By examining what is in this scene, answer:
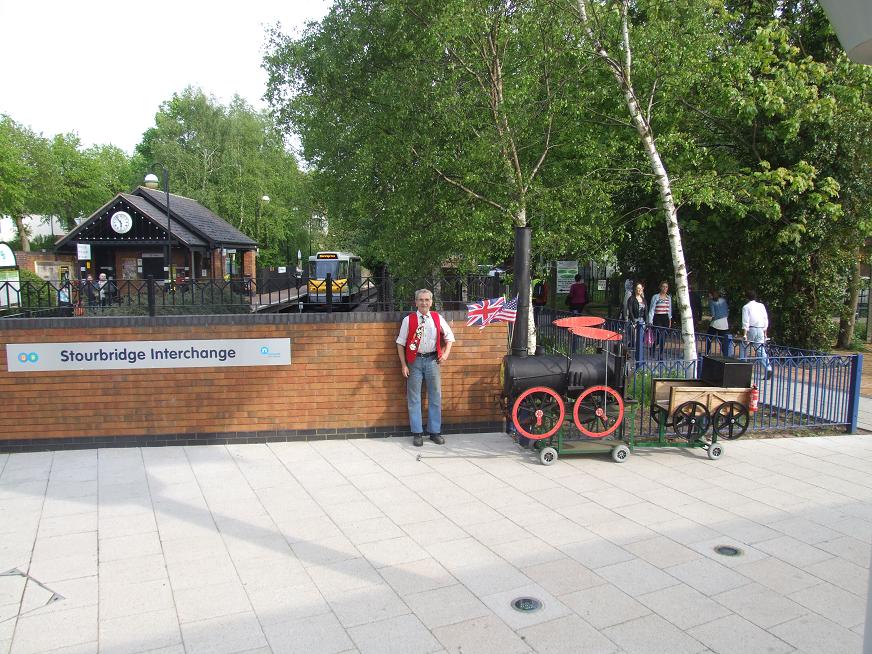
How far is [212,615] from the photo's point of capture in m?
4.31

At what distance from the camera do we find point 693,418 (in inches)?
302

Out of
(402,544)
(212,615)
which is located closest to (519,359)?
(402,544)

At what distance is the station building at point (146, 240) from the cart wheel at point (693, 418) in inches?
1010

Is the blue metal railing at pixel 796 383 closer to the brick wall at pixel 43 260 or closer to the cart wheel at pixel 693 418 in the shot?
the cart wheel at pixel 693 418

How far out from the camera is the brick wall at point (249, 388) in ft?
25.6

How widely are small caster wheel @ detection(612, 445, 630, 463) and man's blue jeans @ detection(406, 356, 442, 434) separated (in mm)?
2154

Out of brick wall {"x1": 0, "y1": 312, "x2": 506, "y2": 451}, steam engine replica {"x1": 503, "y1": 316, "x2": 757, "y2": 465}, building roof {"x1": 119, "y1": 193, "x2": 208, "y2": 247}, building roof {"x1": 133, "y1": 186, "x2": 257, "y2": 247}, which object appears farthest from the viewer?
building roof {"x1": 133, "y1": 186, "x2": 257, "y2": 247}

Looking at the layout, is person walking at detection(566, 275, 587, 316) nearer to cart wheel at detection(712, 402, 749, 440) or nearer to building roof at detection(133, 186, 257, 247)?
cart wheel at detection(712, 402, 749, 440)

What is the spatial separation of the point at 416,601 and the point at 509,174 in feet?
22.6

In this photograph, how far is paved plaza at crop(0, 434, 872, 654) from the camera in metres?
4.11

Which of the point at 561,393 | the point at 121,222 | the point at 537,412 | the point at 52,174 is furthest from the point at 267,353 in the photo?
the point at 52,174

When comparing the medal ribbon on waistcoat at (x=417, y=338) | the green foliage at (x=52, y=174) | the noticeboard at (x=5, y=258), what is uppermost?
the green foliage at (x=52, y=174)

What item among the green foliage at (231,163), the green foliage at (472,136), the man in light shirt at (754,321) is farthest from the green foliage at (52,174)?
the man in light shirt at (754,321)

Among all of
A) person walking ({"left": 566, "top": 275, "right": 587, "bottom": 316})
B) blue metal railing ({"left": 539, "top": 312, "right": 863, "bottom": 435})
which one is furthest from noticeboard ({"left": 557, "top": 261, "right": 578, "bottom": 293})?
blue metal railing ({"left": 539, "top": 312, "right": 863, "bottom": 435})
